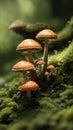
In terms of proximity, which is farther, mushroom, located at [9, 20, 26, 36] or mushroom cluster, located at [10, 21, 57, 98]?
mushroom, located at [9, 20, 26, 36]

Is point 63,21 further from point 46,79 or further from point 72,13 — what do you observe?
point 46,79

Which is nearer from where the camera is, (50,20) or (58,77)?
(58,77)

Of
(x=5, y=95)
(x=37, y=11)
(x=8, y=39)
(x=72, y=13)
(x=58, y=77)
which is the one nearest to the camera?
(x=58, y=77)

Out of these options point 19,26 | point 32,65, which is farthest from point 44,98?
point 19,26

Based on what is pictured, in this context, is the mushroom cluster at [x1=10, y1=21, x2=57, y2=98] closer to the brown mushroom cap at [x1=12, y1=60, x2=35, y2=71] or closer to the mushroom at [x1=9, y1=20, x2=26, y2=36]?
the brown mushroom cap at [x1=12, y1=60, x2=35, y2=71]

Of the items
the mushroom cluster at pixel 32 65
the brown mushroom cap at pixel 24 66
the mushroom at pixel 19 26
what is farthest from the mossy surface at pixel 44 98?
the mushroom at pixel 19 26

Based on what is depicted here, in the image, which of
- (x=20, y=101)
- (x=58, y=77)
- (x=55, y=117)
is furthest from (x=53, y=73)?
(x=55, y=117)

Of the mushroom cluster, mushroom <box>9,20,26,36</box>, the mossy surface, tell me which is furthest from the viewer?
mushroom <box>9,20,26,36</box>

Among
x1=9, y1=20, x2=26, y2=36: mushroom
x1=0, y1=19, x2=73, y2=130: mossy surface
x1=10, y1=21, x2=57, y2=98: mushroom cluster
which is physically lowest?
x1=0, y1=19, x2=73, y2=130: mossy surface

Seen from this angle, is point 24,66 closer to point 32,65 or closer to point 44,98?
point 32,65

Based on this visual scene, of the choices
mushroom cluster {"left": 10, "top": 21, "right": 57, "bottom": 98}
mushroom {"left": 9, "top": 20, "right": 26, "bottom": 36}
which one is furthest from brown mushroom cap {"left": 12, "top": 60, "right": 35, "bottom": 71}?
mushroom {"left": 9, "top": 20, "right": 26, "bottom": 36}

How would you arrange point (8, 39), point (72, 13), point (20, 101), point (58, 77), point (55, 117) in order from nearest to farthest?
point (55, 117) < point (20, 101) < point (58, 77) < point (72, 13) < point (8, 39)
